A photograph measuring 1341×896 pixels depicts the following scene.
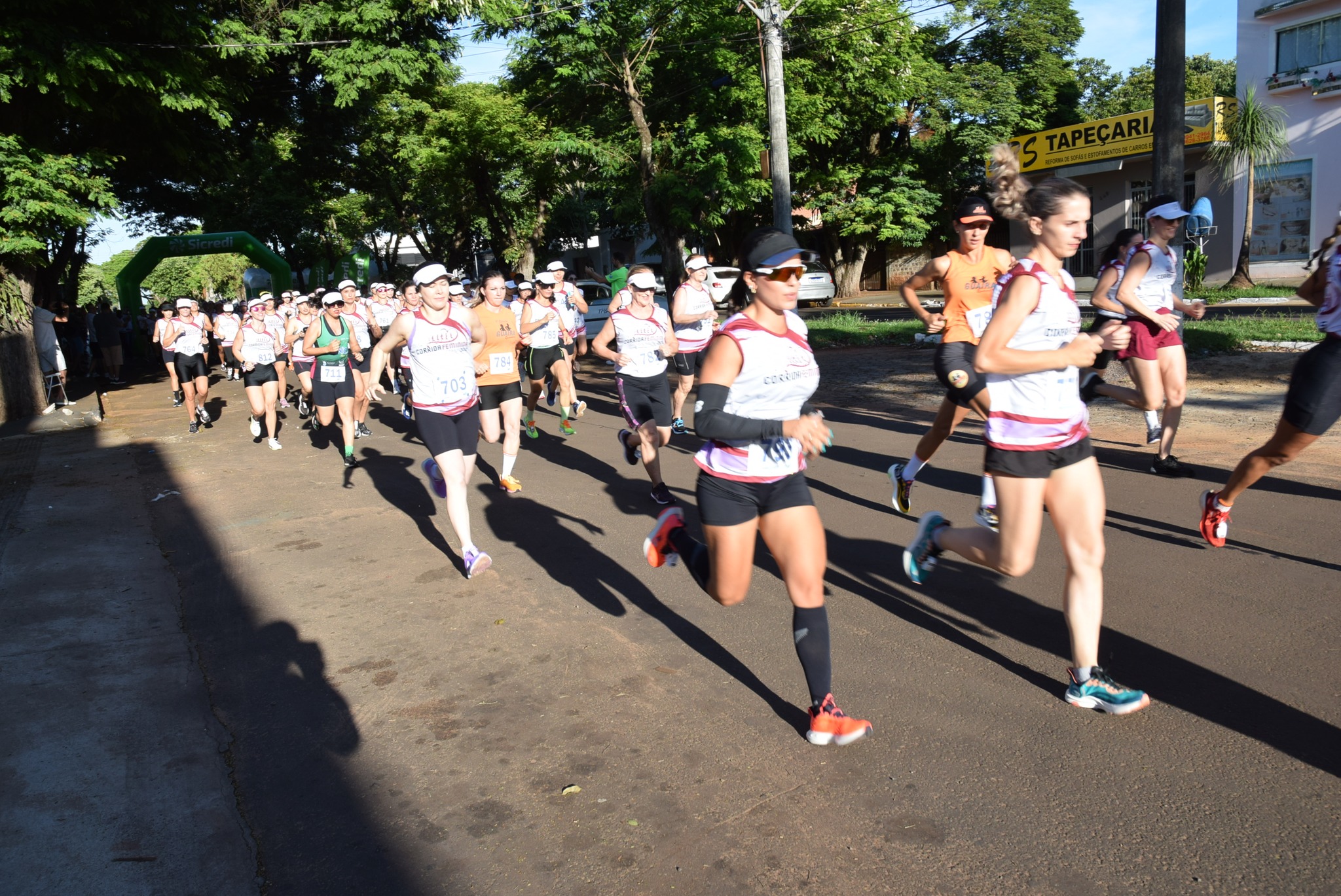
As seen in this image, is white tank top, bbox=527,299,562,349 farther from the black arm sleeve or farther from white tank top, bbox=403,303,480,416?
the black arm sleeve

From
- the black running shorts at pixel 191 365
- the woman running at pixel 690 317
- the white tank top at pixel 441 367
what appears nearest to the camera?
the white tank top at pixel 441 367

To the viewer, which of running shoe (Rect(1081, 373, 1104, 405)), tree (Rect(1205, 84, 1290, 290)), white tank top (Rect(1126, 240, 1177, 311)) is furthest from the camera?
tree (Rect(1205, 84, 1290, 290))

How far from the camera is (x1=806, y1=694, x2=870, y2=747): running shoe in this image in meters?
3.77

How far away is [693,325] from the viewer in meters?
10.2

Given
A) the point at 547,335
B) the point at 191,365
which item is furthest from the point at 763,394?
the point at 191,365

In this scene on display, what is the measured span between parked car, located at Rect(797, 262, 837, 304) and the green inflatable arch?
49.9 feet

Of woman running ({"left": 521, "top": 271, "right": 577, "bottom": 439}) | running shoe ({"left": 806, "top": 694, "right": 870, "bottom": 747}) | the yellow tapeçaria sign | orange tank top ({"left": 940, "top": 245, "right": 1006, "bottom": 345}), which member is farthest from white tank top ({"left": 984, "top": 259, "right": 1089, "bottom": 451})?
the yellow tapeçaria sign

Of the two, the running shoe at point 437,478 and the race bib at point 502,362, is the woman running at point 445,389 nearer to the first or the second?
the running shoe at point 437,478

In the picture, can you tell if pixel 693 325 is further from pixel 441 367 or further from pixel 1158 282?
pixel 1158 282

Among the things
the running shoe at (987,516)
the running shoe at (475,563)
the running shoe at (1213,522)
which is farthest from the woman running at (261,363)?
the running shoe at (1213,522)

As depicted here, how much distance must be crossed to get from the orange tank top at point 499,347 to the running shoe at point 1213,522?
227 inches

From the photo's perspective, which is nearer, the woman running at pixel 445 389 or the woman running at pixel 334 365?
the woman running at pixel 445 389

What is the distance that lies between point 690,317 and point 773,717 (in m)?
6.11

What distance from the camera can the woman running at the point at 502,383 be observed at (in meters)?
8.85
